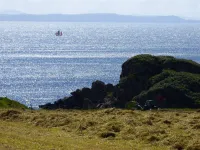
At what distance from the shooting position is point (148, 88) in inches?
2339

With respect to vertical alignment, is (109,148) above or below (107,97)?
above

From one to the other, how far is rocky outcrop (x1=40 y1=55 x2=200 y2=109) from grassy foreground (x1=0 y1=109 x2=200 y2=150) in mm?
22416

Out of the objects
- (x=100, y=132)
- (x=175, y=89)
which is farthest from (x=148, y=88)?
(x=100, y=132)

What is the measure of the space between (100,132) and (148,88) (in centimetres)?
3583

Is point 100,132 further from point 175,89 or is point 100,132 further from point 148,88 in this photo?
point 148,88

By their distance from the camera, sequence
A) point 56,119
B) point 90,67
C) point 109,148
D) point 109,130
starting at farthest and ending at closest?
point 90,67, point 56,119, point 109,130, point 109,148

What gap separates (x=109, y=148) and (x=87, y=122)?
5.81 m

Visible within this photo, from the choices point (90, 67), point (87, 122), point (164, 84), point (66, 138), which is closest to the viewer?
point (66, 138)

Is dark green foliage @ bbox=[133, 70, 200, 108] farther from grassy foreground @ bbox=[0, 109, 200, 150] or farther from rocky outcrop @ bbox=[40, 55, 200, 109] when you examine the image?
grassy foreground @ bbox=[0, 109, 200, 150]

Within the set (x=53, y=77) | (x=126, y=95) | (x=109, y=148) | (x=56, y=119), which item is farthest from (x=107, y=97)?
(x=53, y=77)

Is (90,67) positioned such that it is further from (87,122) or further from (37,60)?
(87,122)

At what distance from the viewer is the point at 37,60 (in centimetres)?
17175

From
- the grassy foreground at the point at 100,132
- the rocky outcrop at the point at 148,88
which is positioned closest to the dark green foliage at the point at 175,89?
the rocky outcrop at the point at 148,88

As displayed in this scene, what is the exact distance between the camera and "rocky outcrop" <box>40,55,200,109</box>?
54.4 m
